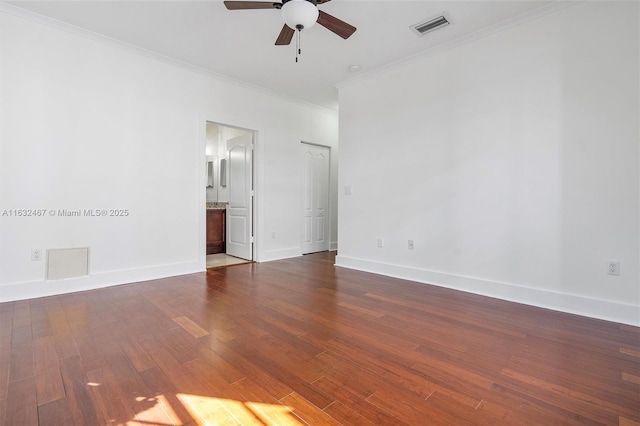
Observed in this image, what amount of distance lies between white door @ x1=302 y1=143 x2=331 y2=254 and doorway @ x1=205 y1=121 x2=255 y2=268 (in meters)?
1.11

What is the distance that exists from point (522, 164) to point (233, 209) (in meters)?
4.45

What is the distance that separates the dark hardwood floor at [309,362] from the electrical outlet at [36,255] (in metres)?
0.43

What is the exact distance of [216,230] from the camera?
5895 mm

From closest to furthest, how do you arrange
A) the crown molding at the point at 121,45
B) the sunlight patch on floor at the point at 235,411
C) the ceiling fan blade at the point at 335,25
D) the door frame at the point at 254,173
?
the sunlight patch on floor at the point at 235,411 → the ceiling fan blade at the point at 335,25 → the crown molding at the point at 121,45 → the door frame at the point at 254,173

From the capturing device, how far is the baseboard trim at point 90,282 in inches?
119

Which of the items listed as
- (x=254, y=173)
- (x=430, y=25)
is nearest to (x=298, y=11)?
(x=430, y=25)

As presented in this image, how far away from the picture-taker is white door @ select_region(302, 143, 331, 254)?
5.86 meters

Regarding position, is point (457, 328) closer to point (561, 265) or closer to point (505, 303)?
point (505, 303)

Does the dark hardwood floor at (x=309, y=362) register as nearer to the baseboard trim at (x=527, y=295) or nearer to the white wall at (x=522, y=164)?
the baseboard trim at (x=527, y=295)

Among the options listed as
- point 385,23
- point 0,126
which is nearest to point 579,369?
point 385,23

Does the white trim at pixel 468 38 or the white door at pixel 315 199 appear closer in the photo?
the white trim at pixel 468 38

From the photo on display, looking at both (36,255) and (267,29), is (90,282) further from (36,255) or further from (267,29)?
(267,29)

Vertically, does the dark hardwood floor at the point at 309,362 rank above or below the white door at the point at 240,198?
below

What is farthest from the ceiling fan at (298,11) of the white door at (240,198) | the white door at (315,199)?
the white door at (315,199)
